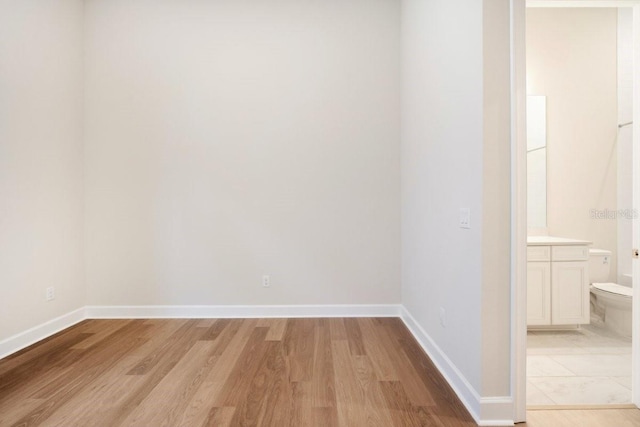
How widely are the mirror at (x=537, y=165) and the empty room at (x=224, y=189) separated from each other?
1505mm

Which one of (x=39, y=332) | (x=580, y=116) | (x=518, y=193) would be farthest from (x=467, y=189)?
(x=39, y=332)

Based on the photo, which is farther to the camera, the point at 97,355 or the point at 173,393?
the point at 97,355

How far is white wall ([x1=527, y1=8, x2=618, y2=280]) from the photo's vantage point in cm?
369

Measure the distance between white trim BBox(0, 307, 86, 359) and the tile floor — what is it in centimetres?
372

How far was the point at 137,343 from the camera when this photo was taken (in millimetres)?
2840

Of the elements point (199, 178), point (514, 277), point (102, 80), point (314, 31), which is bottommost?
point (514, 277)

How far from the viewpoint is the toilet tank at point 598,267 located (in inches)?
138

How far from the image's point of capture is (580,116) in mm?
3709

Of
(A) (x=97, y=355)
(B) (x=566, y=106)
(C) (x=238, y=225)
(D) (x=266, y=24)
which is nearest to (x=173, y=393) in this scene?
(A) (x=97, y=355)

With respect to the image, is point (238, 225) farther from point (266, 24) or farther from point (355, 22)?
point (355, 22)

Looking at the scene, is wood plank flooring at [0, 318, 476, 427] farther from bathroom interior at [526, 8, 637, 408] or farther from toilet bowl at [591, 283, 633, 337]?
bathroom interior at [526, 8, 637, 408]

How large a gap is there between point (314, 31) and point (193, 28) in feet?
4.13

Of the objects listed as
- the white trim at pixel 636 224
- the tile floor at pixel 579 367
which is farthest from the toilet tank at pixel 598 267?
the white trim at pixel 636 224

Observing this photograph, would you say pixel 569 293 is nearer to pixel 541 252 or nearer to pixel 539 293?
pixel 539 293
